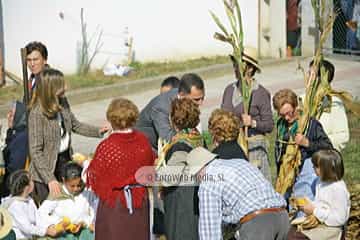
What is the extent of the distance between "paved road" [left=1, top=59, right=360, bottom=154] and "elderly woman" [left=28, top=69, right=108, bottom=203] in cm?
417

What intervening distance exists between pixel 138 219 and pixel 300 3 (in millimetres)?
11660

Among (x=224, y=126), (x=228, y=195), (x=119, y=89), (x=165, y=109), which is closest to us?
(x=228, y=195)

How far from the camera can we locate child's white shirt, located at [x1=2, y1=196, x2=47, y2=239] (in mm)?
6812

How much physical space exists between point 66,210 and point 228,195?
1864 mm

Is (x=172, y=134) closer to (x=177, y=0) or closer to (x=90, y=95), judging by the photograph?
(x=90, y=95)

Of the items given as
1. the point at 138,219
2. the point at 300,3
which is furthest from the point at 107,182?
the point at 300,3

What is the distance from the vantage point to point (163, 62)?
1606 centimetres

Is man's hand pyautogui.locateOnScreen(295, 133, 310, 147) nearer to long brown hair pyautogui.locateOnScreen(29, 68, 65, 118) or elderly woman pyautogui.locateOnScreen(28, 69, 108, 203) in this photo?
elderly woman pyautogui.locateOnScreen(28, 69, 108, 203)

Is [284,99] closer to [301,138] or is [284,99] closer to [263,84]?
[301,138]

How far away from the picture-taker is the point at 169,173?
6336 millimetres

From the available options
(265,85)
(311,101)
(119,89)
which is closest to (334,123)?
(311,101)

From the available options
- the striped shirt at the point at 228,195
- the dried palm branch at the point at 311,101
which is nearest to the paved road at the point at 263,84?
the dried palm branch at the point at 311,101

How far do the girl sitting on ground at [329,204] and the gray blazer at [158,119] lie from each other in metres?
1.31

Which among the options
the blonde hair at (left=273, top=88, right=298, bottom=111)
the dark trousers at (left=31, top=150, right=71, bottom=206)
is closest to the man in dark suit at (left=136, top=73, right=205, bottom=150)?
the blonde hair at (left=273, top=88, right=298, bottom=111)
